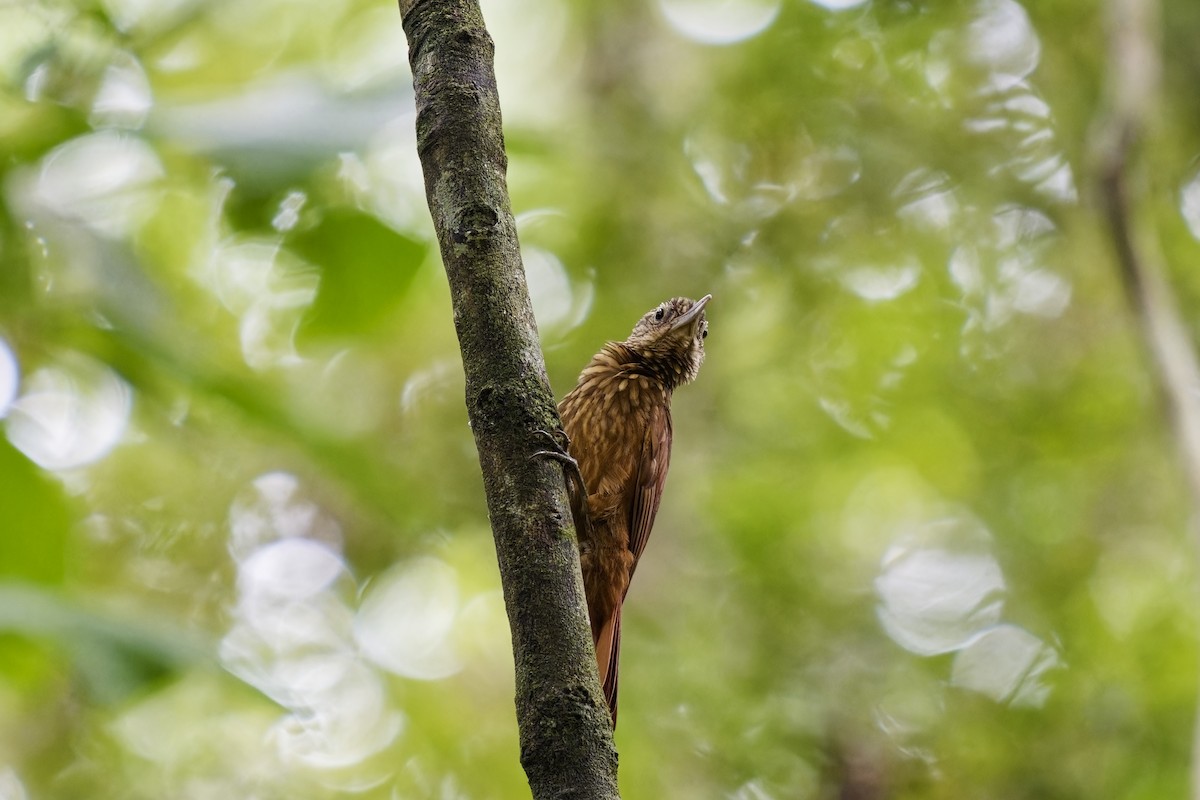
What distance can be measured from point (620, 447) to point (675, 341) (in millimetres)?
547

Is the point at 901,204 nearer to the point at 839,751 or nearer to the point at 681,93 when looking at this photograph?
the point at 681,93

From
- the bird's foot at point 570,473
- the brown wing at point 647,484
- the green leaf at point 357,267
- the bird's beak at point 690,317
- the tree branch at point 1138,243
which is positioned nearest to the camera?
the bird's foot at point 570,473

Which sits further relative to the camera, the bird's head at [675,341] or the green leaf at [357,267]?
the bird's head at [675,341]

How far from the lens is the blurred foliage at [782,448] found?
5.63 m

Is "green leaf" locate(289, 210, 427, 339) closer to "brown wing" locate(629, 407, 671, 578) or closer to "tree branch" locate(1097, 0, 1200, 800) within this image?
"brown wing" locate(629, 407, 671, 578)

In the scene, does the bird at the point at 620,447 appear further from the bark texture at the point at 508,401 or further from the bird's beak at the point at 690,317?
the bark texture at the point at 508,401

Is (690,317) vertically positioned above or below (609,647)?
above

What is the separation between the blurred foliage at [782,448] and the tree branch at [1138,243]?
6.95 feet

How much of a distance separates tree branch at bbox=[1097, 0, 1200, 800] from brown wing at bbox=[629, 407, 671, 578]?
4.93 ft

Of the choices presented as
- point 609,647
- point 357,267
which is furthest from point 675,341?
point 357,267

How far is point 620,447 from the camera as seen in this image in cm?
373

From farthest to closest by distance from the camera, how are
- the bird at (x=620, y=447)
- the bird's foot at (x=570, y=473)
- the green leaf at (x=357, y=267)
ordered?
the bird at (x=620, y=447)
the green leaf at (x=357, y=267)
the bird's foot at (x=570, y=473)

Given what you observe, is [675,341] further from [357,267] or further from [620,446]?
[357,267]

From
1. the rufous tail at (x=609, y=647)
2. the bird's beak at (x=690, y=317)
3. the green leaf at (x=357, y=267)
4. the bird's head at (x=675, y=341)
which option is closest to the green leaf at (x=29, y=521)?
the green leaf at (x=357, y=267)
